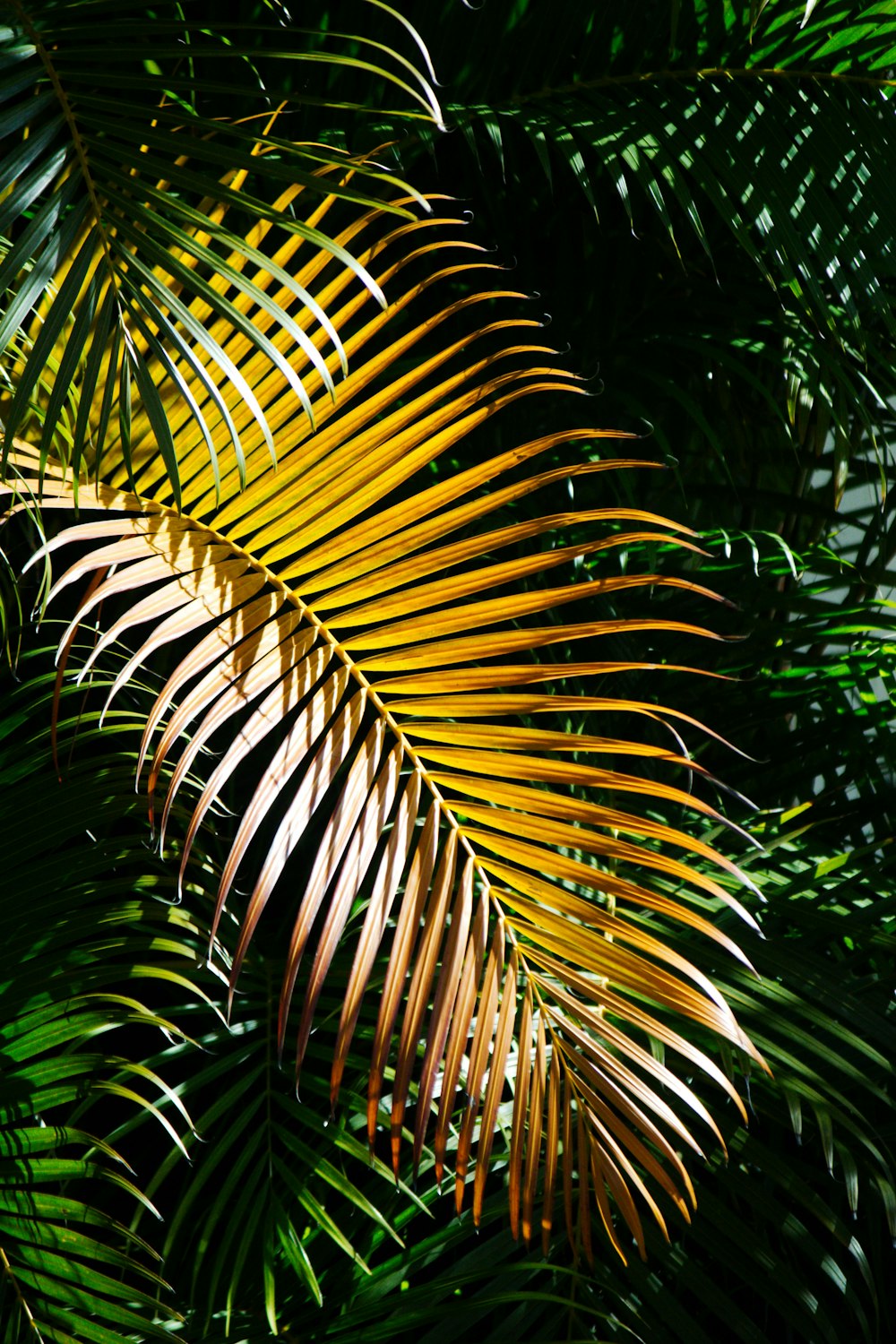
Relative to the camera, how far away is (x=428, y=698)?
29.4 inches

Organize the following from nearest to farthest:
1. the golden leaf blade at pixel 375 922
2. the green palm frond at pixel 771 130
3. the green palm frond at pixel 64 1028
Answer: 1. the golden leaf blade at pixel 375 922
2. the green palm frond at pixel 64 1028
3. the green palm frond at pixel 771 130

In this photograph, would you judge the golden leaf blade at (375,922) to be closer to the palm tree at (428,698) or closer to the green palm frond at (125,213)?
the palm tree at (428,698)

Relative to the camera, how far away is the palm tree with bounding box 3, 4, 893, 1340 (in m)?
0.64

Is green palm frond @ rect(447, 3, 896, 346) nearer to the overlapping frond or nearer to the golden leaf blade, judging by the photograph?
the overlapping frond

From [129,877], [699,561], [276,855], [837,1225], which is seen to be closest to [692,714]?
[699,561]

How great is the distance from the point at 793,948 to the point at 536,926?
1.44 feet

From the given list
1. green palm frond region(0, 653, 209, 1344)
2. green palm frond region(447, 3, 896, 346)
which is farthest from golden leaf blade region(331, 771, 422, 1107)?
green palm frond region(447, 3, 896, 346)

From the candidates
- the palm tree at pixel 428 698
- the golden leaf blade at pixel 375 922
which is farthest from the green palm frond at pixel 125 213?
the golden leaf blade at pixel 375 922

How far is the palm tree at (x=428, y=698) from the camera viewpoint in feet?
2.10

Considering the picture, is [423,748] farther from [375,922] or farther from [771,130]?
[771,130]

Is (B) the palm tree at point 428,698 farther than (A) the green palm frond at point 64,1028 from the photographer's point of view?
No

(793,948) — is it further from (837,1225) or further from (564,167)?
(564,167)

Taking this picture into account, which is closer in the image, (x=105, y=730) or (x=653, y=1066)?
(x=653, y=1066)

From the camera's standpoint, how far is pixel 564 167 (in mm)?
1398
